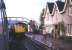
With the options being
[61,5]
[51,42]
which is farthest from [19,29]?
[61,5]

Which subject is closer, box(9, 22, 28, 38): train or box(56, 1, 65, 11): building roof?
box(56, 1, 65, 11): building roof

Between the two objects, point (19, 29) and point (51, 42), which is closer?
point (51, 42)

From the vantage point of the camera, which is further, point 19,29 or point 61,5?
point 19,29

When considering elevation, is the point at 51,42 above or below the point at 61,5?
below

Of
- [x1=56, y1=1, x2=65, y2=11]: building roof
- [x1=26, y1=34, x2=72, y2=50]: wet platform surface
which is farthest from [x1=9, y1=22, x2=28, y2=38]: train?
[x1=56, y1=1, x2=65, y2=11]: building roof

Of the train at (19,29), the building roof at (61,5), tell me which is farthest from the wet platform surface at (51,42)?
the building roof at (61,5)

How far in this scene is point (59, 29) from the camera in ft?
5.27

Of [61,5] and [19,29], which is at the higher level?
[61,5]

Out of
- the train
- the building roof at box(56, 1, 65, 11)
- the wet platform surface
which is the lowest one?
the wet platform surface

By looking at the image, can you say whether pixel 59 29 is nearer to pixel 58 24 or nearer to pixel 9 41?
pixel 58 24

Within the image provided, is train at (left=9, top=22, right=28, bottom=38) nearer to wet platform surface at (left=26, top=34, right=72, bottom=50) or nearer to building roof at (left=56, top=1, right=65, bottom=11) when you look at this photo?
wet platform surface at (left=26, top=34, right=72, bottom=50)

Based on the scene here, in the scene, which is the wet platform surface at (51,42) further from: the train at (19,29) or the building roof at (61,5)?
the building roof at (61,5)

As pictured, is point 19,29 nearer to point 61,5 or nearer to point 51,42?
point 51,42

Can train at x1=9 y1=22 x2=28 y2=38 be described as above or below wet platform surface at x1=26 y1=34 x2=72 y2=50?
above
